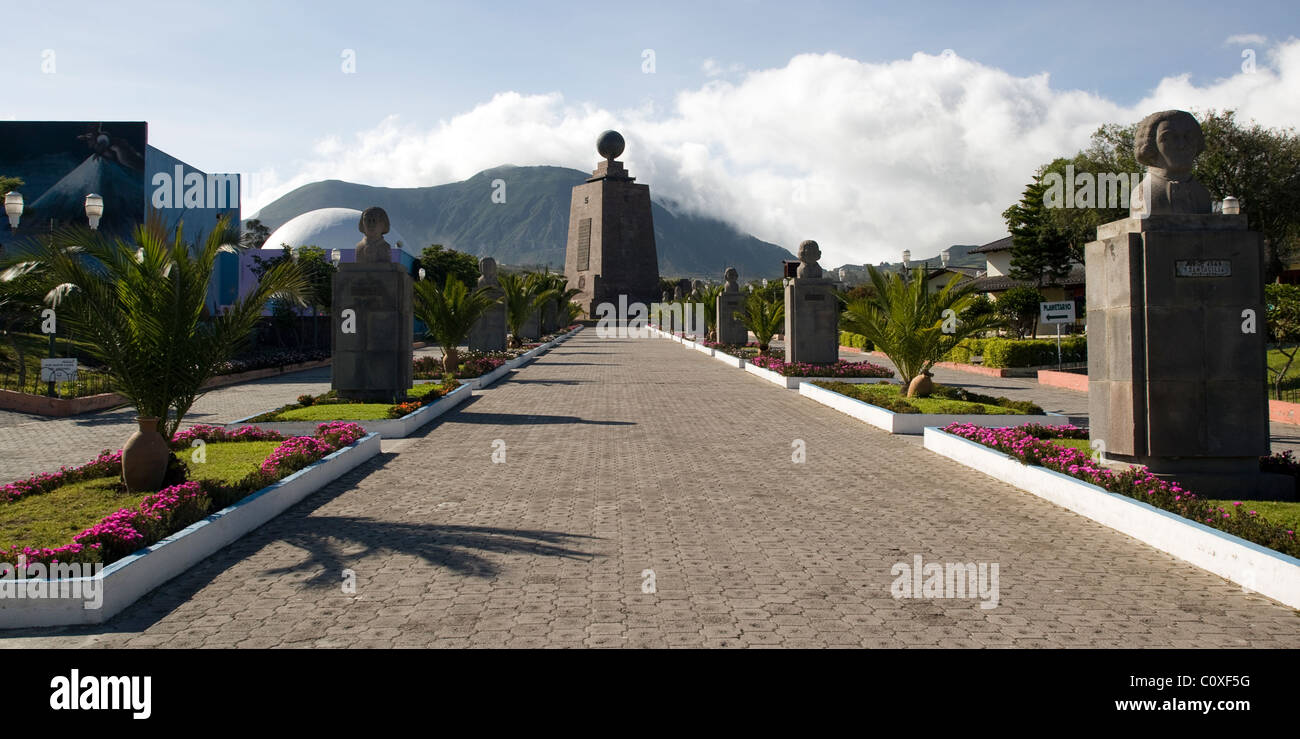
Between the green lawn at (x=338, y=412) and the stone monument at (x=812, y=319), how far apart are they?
1048cm

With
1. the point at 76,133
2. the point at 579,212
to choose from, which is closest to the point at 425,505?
the point at 76,133

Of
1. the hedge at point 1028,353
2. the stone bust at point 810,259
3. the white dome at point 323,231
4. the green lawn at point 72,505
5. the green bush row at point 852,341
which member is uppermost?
the white dome at point 323,231

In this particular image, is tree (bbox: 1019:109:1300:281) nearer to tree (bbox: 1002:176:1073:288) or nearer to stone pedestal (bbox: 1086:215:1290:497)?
tree (bbox: 1002:176:1073:288)

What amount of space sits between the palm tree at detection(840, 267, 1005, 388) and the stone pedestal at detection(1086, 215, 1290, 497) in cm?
658

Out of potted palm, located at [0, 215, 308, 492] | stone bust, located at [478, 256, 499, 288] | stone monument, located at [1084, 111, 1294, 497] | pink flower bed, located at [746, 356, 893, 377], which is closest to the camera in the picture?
potted palm, located at [0, 215, 308, 492]

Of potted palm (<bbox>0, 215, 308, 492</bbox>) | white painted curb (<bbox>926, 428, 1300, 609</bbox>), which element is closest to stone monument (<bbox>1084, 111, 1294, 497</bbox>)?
white painted curb (<bbox>926, 428, 1300, 609</bbox>)

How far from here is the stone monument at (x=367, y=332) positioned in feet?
48.8

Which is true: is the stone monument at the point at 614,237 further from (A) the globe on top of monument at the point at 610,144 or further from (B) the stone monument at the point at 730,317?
(B) the stone monument at the point at 730,317

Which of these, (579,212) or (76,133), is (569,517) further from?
(579,212)

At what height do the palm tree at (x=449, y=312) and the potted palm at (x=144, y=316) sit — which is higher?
the palm tree at (x=449, y=312)

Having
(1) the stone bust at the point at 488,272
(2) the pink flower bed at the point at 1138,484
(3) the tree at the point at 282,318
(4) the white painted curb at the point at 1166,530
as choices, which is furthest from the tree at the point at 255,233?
(4) the white painted curb at the point at 1166,530

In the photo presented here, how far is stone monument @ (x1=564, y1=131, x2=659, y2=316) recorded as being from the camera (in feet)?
232

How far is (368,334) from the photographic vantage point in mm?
14906

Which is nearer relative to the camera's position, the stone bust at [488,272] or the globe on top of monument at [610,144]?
the stone bust at [488,272]
